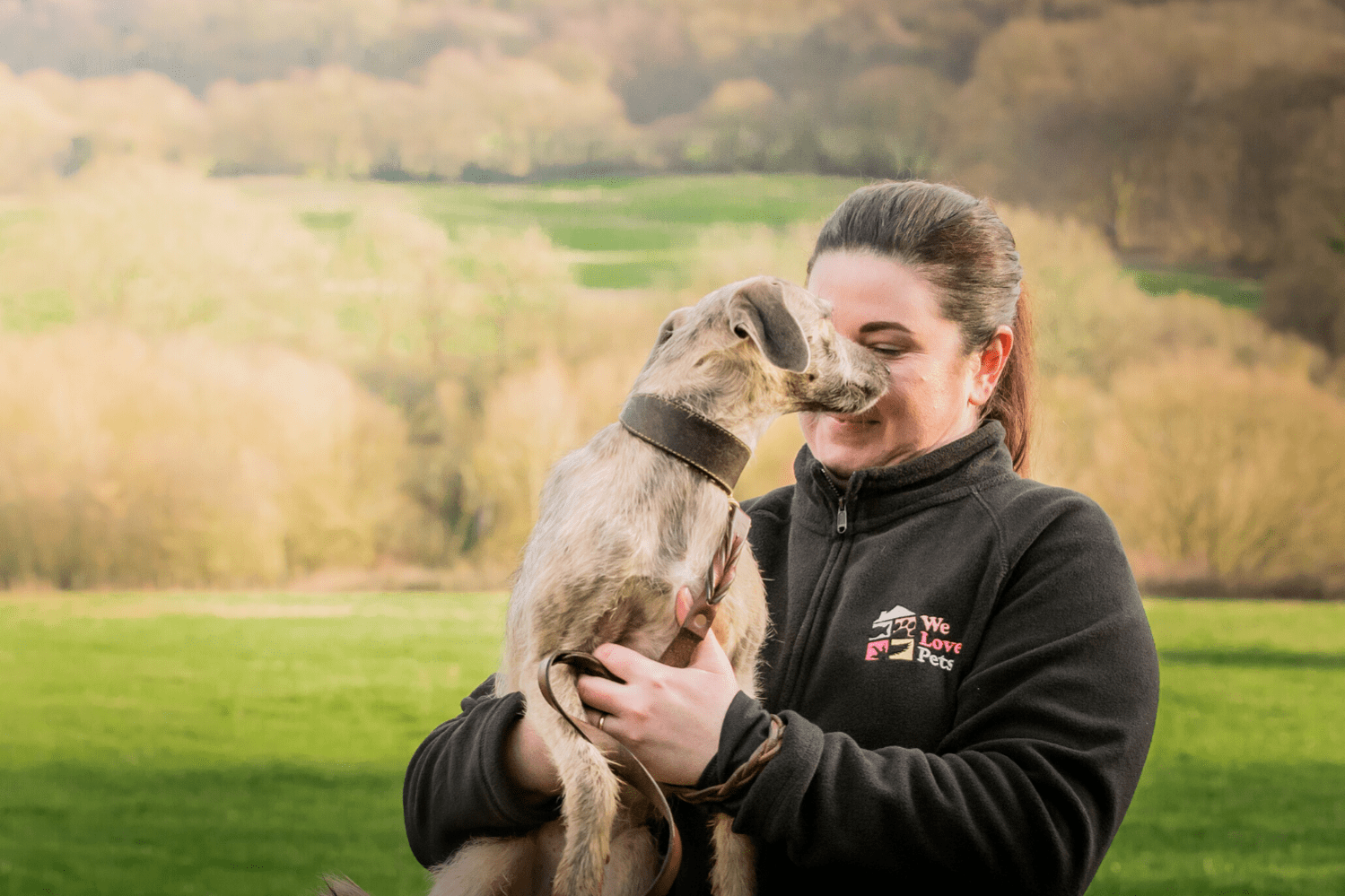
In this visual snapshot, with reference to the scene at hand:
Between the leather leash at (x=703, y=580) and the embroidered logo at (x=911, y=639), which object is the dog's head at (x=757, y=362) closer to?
the leather leash at (x=703, y=580)

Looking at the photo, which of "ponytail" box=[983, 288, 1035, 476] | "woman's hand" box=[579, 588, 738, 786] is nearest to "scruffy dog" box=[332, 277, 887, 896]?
"woman's hand" box=[579, 588, 738, 786]

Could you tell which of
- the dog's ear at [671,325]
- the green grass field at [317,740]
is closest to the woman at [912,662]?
the dog's ear at [671,325]

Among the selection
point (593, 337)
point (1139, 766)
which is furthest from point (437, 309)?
point (1139, 766)

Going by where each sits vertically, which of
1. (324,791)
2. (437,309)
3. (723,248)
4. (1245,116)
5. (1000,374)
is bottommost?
(324,791)

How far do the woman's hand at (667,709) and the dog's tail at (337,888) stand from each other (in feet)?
2.38

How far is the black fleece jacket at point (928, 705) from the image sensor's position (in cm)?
149

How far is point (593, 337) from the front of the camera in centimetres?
1070

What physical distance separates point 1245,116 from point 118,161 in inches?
463

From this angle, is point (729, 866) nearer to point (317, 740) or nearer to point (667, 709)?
point (667, 709)

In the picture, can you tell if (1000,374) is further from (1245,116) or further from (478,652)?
(1245,116)

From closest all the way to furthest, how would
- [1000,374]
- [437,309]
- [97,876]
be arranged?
[1000,374], [97,876], [437,309]

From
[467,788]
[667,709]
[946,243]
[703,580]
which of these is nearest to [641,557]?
[703,580]

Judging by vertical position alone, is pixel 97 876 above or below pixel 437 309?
below

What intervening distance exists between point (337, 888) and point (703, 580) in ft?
3.07
